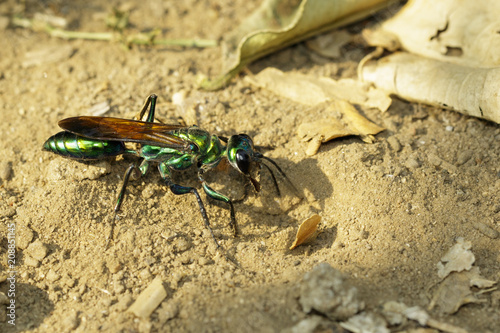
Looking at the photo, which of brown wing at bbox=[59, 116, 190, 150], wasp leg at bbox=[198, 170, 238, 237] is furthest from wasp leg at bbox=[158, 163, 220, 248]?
brown wing at bbox=[59, 116, 190, 150]

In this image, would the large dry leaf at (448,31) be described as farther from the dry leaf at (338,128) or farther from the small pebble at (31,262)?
the small pebble at (31,262)

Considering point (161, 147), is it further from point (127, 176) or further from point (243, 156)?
point (243, 156)

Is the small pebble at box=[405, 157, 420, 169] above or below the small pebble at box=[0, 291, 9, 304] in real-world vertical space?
below

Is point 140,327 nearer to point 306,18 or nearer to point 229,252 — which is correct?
point 229,252

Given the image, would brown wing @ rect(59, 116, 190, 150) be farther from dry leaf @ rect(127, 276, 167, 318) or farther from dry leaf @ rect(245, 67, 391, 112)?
dry leaf @ rect(245, 67, 391, 112)

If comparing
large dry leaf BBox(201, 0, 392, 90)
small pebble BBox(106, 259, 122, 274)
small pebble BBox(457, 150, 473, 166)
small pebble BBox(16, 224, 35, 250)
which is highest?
large dry leaf BBox(201, 0, 392, 90)

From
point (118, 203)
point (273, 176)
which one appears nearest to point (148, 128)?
point (118, 203)

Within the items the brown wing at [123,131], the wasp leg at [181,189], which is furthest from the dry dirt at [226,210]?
the brown wing at [123,131]
